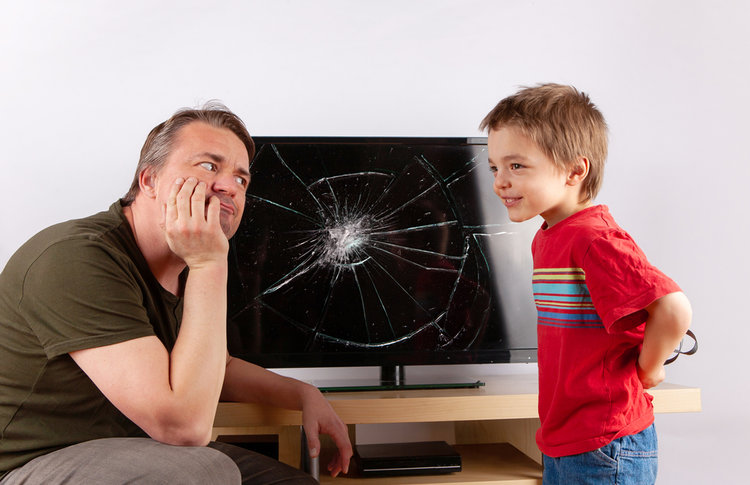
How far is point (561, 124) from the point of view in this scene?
4.50 feet

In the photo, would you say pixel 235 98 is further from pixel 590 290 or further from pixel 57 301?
pixel 590 290

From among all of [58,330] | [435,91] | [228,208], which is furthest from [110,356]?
[435,91]

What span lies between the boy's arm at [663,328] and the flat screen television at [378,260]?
81cm

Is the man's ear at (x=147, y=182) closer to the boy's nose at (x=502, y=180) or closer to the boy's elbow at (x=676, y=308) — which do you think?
the boy's nose at (x=502, y=180)

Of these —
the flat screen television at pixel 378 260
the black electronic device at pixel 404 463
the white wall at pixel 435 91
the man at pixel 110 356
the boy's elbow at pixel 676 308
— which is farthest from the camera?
the white wall at pixel 435 91

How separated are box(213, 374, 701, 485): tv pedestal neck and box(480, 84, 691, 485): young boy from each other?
32 centimetres

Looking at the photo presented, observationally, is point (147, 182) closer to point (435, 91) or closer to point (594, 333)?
point (594, 333)

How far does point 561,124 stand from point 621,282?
0.38m

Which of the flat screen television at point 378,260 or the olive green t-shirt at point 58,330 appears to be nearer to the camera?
the olive green t-shirt at point 58,330

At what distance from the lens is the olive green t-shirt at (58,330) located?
105cm

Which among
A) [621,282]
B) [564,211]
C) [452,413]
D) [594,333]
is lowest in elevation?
[452,413]

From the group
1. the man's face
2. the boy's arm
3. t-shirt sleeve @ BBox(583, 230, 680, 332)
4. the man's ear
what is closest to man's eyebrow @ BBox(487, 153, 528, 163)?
t-shirt sleeve @ BBox(583, 230, 680, 332)

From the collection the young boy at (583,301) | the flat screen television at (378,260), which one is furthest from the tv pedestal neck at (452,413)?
the young boy at (583,301)

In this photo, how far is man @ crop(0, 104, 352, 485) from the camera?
1.02 meters
